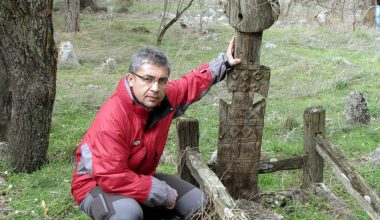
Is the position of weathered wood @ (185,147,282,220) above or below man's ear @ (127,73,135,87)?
below

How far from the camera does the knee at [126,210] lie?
10.3 ft

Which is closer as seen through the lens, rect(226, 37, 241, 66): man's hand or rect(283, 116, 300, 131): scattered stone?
rect(226, 37, 241, 66): man's hand

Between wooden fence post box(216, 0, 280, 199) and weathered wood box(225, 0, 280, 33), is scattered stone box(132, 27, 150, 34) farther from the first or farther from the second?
weathered wood box(225, 0, 280, 33)

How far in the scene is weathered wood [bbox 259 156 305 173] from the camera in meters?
4.20

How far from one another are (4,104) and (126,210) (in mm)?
3158

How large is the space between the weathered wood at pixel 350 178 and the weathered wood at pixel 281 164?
220 mm

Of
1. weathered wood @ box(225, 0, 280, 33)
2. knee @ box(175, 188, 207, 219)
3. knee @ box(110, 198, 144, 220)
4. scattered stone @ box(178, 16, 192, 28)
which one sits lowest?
knee @ box(175, 188, 207, 219)

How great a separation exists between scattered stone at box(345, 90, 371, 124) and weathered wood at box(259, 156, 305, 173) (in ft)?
8.47

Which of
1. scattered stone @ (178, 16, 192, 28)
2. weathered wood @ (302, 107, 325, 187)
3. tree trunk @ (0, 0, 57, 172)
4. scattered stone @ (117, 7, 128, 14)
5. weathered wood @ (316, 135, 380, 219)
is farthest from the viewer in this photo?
scattered stone @ (117, 7, 128, 14)

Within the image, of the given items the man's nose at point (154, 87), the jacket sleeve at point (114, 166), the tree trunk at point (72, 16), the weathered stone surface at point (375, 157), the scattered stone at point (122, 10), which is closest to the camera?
the jacket sleeve at point (114, 166)

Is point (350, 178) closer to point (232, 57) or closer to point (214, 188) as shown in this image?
point (214, 188)

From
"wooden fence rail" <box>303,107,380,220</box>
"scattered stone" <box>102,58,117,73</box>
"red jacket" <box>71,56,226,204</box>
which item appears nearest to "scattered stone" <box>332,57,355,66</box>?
"scattered stone" <box>102,58,117,73</box>

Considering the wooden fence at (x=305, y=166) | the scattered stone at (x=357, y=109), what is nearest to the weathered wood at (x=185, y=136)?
the wooden fence at (x=305, y=166)

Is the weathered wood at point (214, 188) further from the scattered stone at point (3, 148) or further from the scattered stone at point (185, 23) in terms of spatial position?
the scattered stone at point (185, 23)
